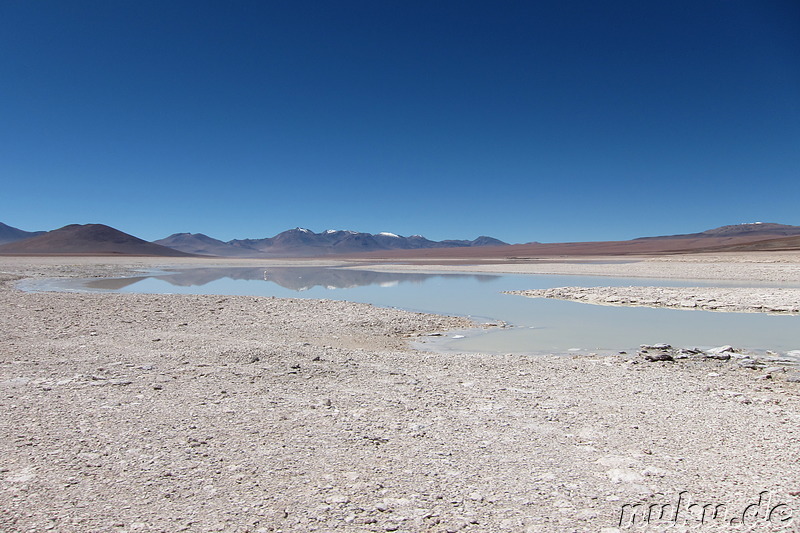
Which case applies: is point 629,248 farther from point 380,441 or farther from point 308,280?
point 380,441

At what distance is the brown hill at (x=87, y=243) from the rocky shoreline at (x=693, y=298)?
142072 mm

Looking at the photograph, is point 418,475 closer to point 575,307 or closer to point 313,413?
point 313,413

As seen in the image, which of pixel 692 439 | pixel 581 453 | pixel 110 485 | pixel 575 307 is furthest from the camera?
pixel 575 307

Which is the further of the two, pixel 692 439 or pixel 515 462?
pixel 692 439

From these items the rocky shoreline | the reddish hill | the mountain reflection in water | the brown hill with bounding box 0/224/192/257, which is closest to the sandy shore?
the rocky shoreline

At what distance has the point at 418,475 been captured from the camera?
2.91 m

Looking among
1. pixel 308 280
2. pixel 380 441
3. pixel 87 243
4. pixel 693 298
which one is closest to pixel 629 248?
pixel 308 280

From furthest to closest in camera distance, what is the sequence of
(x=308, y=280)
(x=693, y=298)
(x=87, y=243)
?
(x=87, y=243)
(x=308, y=280)
(x=693, y=298)

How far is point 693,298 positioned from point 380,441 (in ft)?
42.2

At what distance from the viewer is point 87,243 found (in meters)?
154

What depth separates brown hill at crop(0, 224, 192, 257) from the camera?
148 metres

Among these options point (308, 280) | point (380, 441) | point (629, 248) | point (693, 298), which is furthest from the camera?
point (629, 248)

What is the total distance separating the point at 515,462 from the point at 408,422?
38.7 inches

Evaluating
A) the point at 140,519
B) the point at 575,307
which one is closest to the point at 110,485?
the point at 140,519
